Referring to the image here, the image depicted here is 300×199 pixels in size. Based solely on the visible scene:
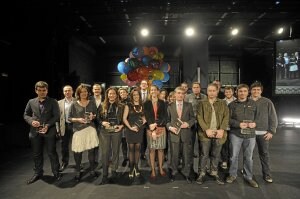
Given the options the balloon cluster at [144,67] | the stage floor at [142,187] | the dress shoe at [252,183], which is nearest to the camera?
the stage floor at [142,187]

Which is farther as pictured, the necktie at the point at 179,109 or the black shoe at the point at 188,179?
the necktie at the point at 179,109

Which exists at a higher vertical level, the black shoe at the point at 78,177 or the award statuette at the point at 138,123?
the award statuette at the point at 138,123

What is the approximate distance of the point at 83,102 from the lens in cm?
407

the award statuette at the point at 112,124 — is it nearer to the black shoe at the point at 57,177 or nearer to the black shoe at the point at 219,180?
the black shoe at the point at 57,177

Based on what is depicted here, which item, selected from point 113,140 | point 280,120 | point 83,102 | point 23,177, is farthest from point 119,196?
point 280,120

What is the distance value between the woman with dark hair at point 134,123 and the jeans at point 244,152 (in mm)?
1415

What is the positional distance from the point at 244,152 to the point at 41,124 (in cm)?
315

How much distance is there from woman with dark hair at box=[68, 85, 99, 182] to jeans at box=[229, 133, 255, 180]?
213 centimetres

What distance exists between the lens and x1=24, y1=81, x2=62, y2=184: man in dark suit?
3982mm

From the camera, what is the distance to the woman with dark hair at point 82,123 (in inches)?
157

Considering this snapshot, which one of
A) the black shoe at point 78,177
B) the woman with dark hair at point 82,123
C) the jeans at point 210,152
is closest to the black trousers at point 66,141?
the woman with dark hair at point 82,123

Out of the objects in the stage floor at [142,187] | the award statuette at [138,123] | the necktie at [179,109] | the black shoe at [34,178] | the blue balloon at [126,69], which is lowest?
the stage floor at [142,187]

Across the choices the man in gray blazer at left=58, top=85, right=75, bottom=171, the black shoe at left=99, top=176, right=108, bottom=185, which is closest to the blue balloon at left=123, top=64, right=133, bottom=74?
the man in gray blazer at left=58, top=85, right=75, bottom=171

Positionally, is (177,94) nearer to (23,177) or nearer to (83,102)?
(83,102)
